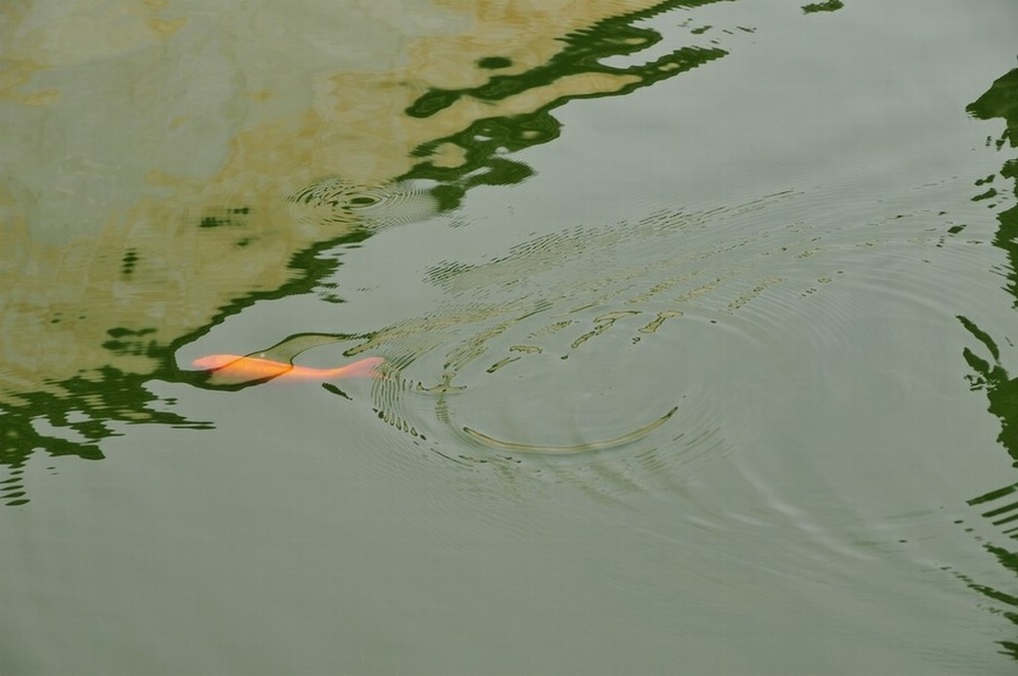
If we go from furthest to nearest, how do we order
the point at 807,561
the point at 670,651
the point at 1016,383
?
1. the point at 1016,383
2. the point at 807,561
3. the point at 670,651

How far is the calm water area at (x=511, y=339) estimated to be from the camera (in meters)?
1.94

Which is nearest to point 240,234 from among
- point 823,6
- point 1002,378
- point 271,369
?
point 271,369

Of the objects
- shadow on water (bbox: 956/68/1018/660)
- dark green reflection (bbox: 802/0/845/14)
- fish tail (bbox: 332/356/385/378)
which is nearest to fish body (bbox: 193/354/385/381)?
fish tail (bbox: 332/356/385/378)

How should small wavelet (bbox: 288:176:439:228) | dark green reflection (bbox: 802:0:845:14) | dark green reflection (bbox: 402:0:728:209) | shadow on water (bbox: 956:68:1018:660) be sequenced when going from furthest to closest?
dark green reflection (bbox: 802:0:845:14) → dark green reflection (bbox: 402:0:728:209) → small wavelet (bbox: 288:176:439:228) → shadow on water (bbox: 956:68:1018:660)

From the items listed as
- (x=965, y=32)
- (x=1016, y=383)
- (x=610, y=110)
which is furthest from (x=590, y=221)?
(x=965, y=32)

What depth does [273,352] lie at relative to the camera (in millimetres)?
2473

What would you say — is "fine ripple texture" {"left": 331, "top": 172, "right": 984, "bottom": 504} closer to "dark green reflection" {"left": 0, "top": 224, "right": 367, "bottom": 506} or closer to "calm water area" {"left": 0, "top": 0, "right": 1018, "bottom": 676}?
"calm water area" {"left": 0, "top": 0, "right": 1018, "bottom": 676}

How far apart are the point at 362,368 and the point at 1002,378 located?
123 cm

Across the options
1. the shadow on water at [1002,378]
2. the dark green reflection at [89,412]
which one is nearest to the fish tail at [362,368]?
the dark green reflection at [89,412]

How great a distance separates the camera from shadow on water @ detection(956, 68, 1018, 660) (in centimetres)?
193

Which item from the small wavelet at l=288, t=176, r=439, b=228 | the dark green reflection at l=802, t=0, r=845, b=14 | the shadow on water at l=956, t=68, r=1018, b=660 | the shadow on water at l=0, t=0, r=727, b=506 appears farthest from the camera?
the dark green reflection at l=802, t=0, r=845, b=14

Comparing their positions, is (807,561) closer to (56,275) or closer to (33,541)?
(33,541)

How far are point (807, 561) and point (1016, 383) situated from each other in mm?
653

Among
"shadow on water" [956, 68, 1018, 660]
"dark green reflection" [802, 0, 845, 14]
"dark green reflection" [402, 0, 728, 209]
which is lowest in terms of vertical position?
"shadow on water" [956, 68, 1018, 660]
